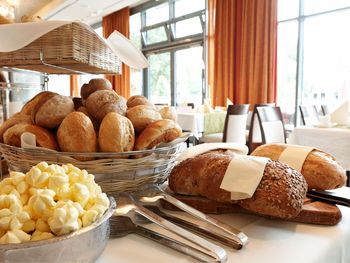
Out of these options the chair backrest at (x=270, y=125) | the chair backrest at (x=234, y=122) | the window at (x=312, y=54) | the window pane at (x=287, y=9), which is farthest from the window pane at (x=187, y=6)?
the chair backrest at (x=270, y=125)

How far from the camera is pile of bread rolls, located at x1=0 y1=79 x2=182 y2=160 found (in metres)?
0.50

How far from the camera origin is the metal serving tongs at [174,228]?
0.39m

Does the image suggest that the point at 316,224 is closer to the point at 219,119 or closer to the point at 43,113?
the point at 43,113

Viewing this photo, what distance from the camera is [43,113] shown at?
0.55 m

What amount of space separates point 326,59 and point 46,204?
15.4 feet

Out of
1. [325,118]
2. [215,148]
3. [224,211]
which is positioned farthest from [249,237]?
[325,118]

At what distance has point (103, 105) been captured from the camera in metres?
0.57

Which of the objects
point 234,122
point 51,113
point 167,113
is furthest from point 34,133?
point 234,122

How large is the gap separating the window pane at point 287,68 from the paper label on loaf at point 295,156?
4182 millimetres

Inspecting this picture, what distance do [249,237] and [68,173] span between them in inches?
11.4

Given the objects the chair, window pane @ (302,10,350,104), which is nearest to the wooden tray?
the chair

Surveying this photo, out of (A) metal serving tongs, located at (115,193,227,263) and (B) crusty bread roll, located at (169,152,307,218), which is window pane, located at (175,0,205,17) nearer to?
(B) crusty bread roll, located at (169,152,307,218)

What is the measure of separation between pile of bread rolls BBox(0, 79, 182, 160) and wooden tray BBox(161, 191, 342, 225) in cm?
13

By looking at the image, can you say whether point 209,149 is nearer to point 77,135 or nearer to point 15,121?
point 77,135
